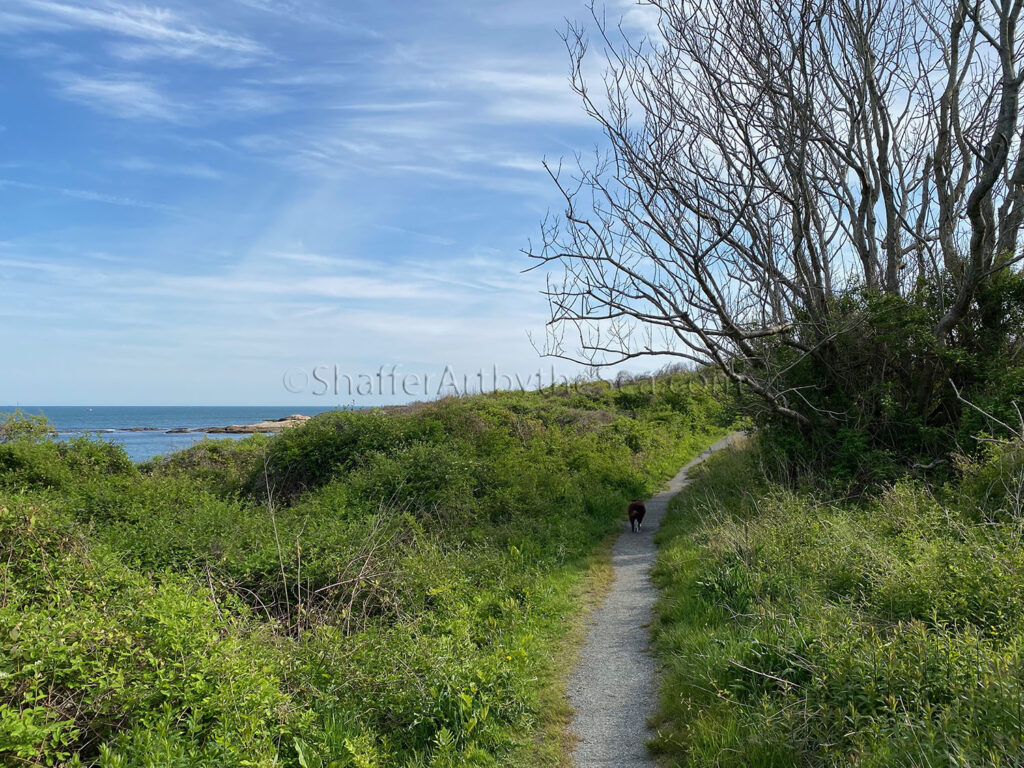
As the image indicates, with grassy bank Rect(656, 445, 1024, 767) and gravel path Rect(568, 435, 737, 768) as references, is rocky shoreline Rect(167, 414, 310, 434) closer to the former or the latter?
gravel path Rect(568, 435, 737, 768)

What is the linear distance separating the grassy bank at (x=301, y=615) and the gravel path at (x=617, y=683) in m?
0.25

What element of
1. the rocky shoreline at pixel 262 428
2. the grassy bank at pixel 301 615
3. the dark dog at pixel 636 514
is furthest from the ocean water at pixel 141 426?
the dark dog at pixel 636 514

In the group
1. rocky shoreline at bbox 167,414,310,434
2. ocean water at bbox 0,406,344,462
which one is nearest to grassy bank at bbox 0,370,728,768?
rocky shoreline at bbox 167,414,310,434

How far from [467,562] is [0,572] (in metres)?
5.09

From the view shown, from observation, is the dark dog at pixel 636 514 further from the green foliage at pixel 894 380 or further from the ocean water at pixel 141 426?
the ocean water at pixel 141 426

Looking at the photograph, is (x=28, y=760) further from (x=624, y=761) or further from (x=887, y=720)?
(x=887, y=720)

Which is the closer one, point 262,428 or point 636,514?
point 636,514

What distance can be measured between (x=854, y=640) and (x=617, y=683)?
216 centimetres

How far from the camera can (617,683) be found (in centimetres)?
546

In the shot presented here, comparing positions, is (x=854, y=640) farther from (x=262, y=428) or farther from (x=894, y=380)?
(x=262, y=428)

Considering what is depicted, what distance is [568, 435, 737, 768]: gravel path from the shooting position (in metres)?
4.43

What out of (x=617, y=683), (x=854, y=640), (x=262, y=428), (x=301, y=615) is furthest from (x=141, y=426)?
(x=854, y=640)

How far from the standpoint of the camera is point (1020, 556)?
494 centimetres

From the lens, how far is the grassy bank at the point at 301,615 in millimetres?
3678
